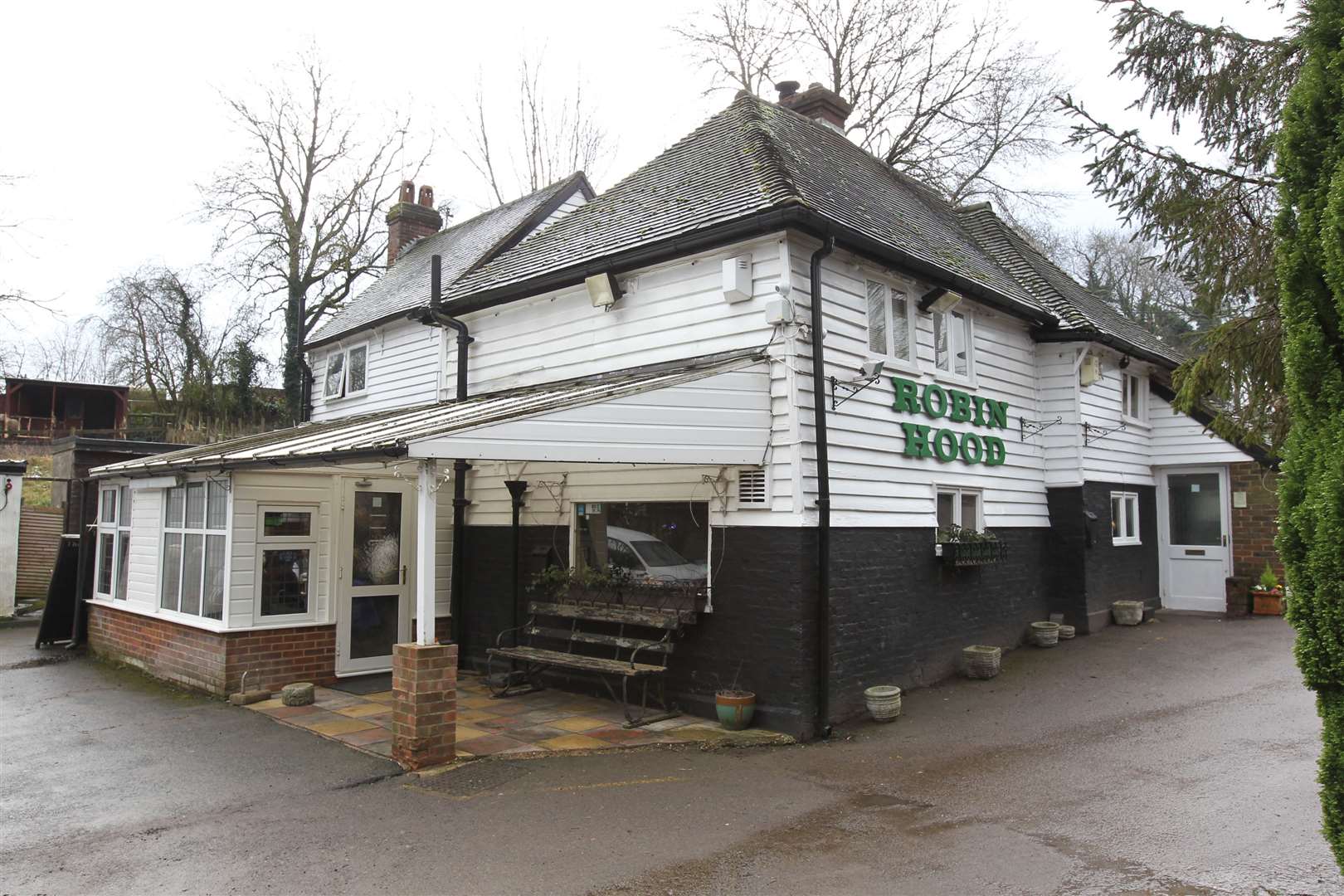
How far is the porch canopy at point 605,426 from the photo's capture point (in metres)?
6.25

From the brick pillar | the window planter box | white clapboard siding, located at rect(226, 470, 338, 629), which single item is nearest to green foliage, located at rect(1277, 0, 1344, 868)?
the brick pillar

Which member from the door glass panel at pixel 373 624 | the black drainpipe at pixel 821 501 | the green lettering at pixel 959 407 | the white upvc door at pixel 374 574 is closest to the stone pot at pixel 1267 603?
the green lettering at pixel 959 407

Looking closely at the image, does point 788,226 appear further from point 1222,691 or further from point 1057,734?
point 1222,691

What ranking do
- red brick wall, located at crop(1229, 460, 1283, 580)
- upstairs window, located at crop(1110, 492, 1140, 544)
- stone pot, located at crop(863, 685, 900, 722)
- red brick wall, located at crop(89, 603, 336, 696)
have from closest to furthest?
1. stone pot, located at crop(863, 685, 900, 722)
2. red brick wall, located at crop(89, 603, 336, 696)
3. upstairs window, located at crop(1110, 492, 1140, 544)
4. red brick wall, located at crop(1229, 460, 1283, 580)

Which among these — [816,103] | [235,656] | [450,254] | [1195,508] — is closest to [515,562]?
[235,656]

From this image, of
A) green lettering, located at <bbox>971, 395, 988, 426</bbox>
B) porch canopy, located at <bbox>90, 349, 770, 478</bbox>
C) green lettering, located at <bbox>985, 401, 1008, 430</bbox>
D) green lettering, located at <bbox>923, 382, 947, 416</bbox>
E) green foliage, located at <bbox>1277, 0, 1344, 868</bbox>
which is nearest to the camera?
green foliage, located at <bbox>1277, 0, 1344, 868</bbox>

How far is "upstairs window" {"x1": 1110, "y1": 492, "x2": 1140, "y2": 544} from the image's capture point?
1284 cm

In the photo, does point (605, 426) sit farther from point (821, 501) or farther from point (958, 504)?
point (958, 504)

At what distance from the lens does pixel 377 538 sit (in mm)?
10289

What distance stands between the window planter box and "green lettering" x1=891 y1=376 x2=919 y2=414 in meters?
1.49

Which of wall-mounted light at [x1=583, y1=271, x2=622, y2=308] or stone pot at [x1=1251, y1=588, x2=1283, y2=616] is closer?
wall-mounted light at [x1=583, y1=271, x2=622, y2=308]

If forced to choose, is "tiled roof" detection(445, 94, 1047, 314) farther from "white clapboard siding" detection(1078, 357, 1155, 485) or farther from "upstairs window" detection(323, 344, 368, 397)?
"upstairs window" detection(323, 344, 368, 397)

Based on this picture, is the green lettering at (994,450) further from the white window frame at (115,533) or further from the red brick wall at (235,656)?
the white window frame at (115,533)

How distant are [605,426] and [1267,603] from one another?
11267 mm
